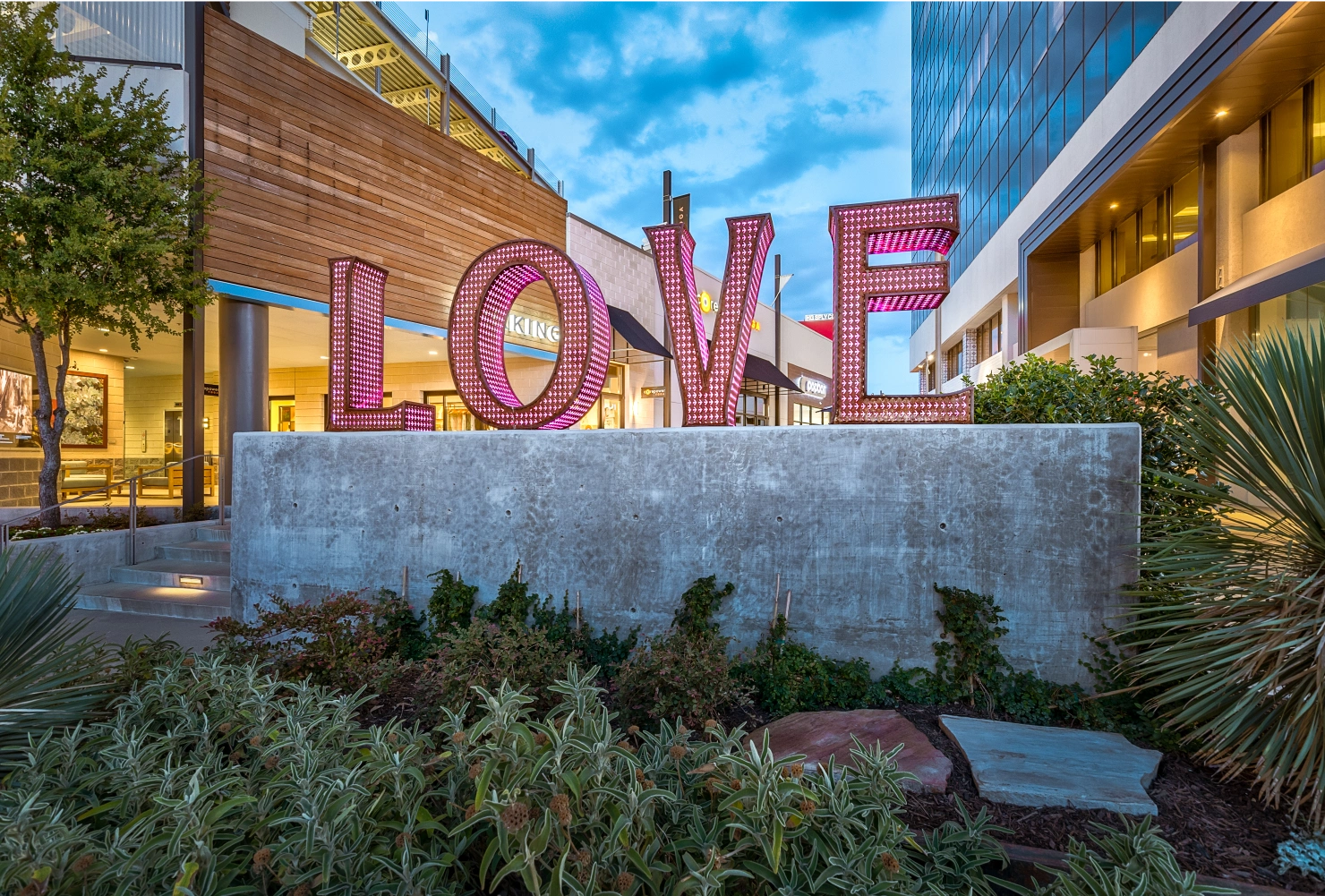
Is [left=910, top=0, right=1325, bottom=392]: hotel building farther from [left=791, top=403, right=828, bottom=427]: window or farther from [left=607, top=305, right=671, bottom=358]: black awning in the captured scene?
[left=791, top=403, right=828, bottom=427]: window

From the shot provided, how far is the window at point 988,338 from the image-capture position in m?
24.0

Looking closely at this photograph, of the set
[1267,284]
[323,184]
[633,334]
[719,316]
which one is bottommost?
[719,316]

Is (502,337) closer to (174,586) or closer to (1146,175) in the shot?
(174,586)

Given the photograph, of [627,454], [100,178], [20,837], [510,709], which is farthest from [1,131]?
[510,709]

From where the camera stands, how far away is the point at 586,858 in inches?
73.5

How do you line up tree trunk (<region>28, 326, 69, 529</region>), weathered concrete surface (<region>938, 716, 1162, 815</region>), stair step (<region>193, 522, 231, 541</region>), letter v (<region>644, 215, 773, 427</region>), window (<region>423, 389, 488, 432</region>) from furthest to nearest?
window (<region>423, 389, 488, 432</region>)
stair step (<region>193, 522, 231, 541</region>)
tree trunk (<region>28, 326, 69, 529</region>)
letter v (<region>644, 215, 773, 427</region>)
weathered concrete surface (<region>938, 716, 1162, 815</region>)

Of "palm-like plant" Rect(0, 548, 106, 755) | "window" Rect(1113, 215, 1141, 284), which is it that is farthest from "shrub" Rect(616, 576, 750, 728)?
"window" Rect(1113, 215, 1141, 284)

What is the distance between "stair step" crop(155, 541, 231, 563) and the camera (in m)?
8.76

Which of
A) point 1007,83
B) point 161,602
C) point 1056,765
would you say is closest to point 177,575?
point 161,602

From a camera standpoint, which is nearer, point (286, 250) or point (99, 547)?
point (99, 547)

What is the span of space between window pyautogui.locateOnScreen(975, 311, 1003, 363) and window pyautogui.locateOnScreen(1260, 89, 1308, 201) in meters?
12.0

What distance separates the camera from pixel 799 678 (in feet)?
15.2

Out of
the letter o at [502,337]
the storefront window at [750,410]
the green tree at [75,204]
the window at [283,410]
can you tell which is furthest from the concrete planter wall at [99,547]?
the storefront window at [750,410]

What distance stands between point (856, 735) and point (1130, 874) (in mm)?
1750
